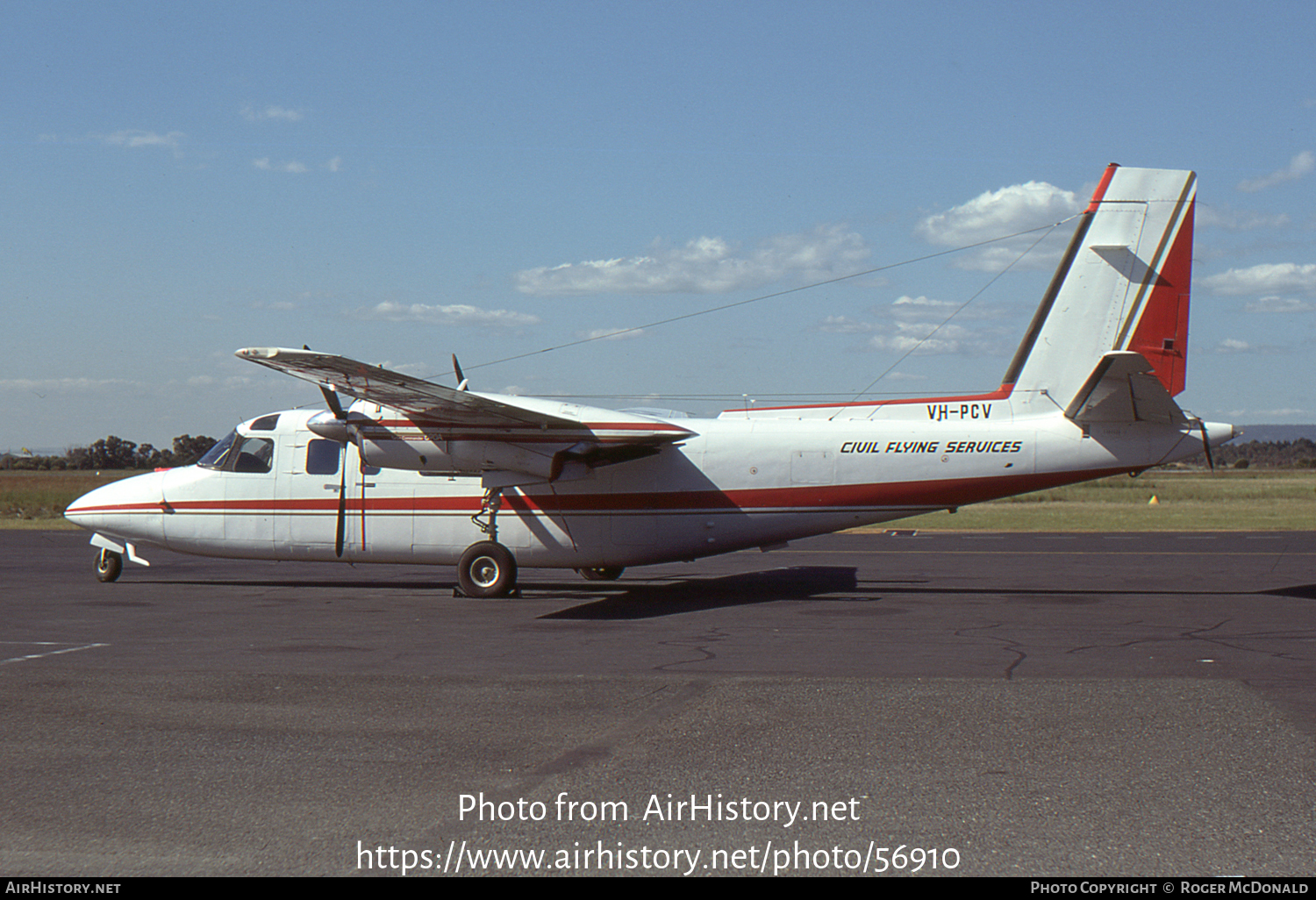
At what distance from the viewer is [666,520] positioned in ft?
57.2

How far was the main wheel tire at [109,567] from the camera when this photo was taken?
1944 cm

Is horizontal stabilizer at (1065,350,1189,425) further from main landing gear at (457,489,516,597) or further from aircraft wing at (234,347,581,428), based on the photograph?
main landing gear at (457,489,516,597)

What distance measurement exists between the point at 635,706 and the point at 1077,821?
4002mm

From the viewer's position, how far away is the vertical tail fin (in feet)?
52.5

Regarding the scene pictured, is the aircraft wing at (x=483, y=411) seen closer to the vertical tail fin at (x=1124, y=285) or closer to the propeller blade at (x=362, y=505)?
the propeller blade at (x=362, y=505)

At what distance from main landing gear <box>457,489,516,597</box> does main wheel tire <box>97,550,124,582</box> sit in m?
6.94

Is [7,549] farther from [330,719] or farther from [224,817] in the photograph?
[224,817]

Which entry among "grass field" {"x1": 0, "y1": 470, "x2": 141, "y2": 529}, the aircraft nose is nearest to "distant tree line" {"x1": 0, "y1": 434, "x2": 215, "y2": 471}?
"grass field" {"x1": 0, "y1": 470, "x2": 141, "y2": 529}

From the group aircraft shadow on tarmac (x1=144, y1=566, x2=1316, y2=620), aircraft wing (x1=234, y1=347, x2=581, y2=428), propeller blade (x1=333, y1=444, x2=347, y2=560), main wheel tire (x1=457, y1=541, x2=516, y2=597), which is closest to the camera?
aircraft wing (x1=234, y1=347, x2=581, y2=428)

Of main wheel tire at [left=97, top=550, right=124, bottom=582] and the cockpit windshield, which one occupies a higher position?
the cockpit windshield

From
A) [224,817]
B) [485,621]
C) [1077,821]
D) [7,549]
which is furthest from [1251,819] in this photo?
[7,549]

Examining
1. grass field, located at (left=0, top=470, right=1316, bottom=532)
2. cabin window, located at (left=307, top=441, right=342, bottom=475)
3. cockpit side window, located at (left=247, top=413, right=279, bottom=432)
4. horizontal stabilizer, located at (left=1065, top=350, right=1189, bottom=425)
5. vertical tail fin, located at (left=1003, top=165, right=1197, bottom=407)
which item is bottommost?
grass field, located at (left=0, top=470, right=1316, bottom=532)

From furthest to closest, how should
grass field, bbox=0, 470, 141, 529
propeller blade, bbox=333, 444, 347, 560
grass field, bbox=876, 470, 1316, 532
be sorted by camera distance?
grass field, bbox=0, 470, 141, 529
grass field, bbox=876, 470, 1316, 532
propeller blade, bbox=333, 444, 347, 560

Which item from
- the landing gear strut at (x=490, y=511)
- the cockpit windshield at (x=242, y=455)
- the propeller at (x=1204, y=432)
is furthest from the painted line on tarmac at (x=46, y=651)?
the propeller at (x=1204, y=432)
